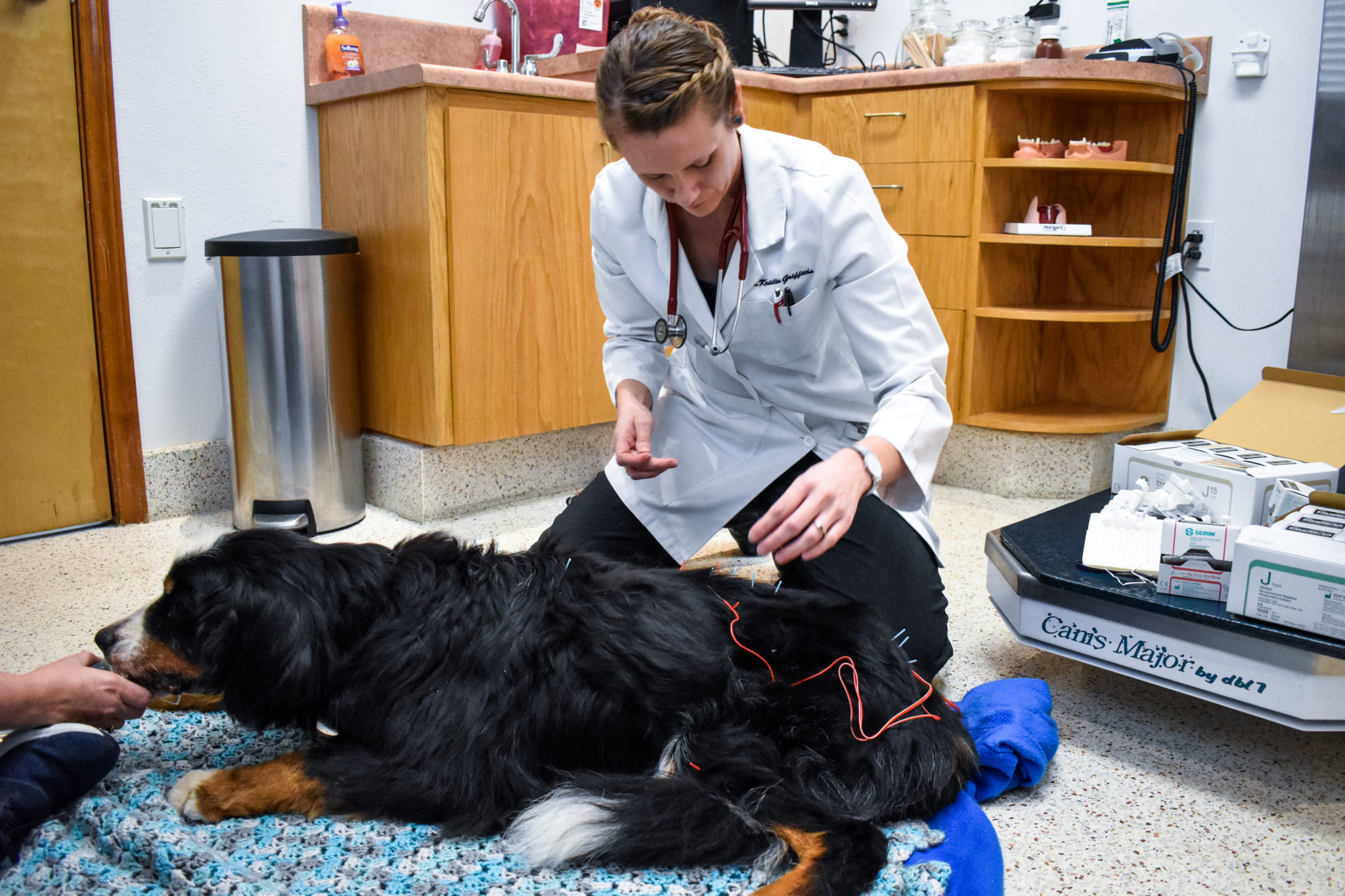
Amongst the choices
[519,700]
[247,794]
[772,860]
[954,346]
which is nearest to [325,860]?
[247,794]

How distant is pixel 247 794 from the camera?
1.21 m

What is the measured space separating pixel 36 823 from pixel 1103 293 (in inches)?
119

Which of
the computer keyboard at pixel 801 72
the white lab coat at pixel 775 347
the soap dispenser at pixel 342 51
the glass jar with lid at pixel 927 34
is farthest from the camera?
the glass jar with lid at pixel 927 34

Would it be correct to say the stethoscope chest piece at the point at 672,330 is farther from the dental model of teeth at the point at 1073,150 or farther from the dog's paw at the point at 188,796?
the dental model of teeth at the point at 1073,150

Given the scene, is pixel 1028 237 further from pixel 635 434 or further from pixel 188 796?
pixel 188 796

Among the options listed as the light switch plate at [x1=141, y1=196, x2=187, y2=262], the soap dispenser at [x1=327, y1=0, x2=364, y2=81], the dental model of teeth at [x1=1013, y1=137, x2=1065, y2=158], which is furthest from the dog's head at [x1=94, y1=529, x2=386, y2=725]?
the dental model of teeth at [x1=1013, y1=137, x2=1065, y2=158]

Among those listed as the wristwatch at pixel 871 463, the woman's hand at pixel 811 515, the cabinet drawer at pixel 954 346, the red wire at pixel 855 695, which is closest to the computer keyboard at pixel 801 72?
the cabinet drawer at pixel 954 346

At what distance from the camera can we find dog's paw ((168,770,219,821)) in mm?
1200

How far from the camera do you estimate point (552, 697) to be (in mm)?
1217

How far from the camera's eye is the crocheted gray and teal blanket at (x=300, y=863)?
3.65ft

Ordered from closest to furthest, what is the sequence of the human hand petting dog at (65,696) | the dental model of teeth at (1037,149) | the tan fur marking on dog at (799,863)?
the tan fur marking on dog at (799,863)
the human hand petting dog at (65,696)
the dental model of teeth at (1037,149)

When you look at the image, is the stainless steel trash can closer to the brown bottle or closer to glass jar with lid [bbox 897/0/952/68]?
glass jar with lid [bbox 897/0/952/68]

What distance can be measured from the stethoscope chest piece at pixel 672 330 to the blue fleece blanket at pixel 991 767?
2.35 ft

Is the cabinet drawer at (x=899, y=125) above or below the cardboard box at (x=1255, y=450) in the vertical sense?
above
